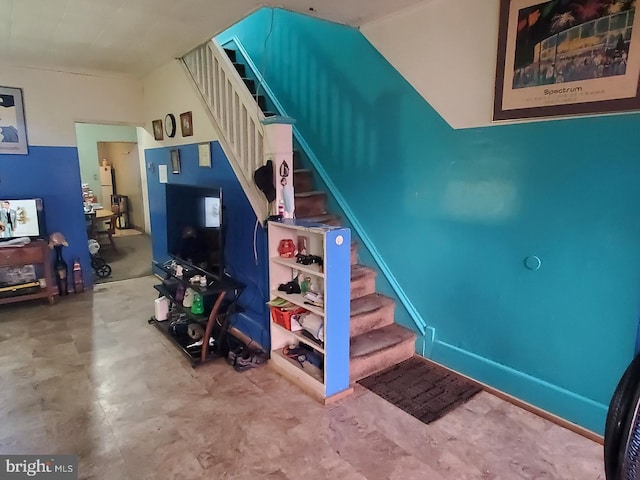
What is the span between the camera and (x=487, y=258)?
8.15 feet

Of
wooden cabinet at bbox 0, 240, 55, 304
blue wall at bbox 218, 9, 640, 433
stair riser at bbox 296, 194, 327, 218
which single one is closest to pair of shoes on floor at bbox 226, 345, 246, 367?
stair riser at bbox 296, 194, 327, 218

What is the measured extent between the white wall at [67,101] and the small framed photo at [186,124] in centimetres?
123

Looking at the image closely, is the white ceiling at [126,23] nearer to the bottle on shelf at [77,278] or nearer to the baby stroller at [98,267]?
the bottle on shelf at [77,278]

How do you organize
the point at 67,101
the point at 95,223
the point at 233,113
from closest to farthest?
the point at 233,113
the point at 67,101
the point at 95,223

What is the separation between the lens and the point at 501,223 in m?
2.39

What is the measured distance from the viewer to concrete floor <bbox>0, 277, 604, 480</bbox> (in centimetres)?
193

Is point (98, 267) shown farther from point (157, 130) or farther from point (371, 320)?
point (371, 320)

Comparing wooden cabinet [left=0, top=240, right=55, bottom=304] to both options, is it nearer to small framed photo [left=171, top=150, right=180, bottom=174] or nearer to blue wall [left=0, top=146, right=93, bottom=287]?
blue wall [left=0, top=146, right=93, bottom=287]

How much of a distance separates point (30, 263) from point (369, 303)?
3460mm

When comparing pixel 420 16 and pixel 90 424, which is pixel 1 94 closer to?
pixel 90 424

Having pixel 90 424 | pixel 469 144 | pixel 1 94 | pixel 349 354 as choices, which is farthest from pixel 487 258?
pixel 1 94

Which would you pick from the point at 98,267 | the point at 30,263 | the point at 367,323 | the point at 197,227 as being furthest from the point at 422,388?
the point at 98,267

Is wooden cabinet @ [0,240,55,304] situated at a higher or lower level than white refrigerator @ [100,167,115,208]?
lower

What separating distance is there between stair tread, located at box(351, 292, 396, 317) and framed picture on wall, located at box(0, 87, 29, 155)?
3.84 metres
